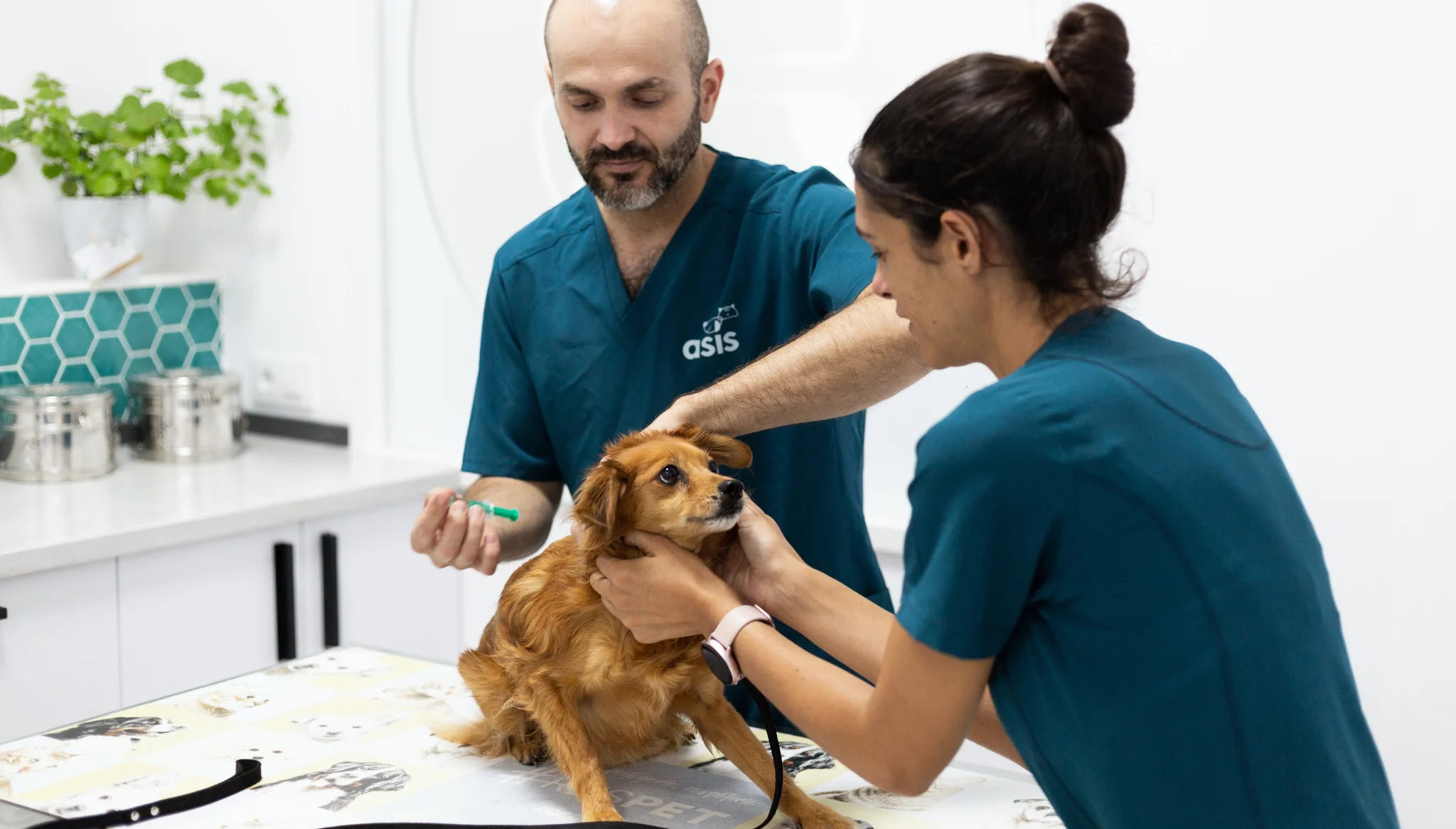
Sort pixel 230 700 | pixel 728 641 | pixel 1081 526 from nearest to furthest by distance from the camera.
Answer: pixel 1081 526, pixel 728 641, pixel 230 700

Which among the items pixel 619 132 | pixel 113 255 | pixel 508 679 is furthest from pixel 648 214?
pixel 113 255

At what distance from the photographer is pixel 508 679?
1476 mm

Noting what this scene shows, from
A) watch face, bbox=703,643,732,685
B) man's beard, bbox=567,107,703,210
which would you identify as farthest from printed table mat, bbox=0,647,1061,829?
man's beard, bbox=567,107,703,210

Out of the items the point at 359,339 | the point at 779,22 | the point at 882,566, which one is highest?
the point at 779,22

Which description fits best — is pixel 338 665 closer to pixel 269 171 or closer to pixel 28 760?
pixel 28 760

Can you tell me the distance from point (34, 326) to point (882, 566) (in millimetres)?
1911

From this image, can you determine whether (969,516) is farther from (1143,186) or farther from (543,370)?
(1143,186)

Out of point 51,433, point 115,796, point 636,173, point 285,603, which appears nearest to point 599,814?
point 115,796


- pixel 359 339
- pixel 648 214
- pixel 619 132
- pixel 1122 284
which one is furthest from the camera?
pixel 359 339

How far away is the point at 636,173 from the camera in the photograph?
171 centimetres

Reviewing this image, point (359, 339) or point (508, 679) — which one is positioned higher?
point (359, 339)

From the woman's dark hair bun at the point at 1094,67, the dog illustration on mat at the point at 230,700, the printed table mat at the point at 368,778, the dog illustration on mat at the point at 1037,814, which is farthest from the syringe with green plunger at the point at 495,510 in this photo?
the woman's dark hair bun at the point at 1094,67

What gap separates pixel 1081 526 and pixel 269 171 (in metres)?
2.65

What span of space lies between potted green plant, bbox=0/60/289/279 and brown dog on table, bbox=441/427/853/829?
1902mm
